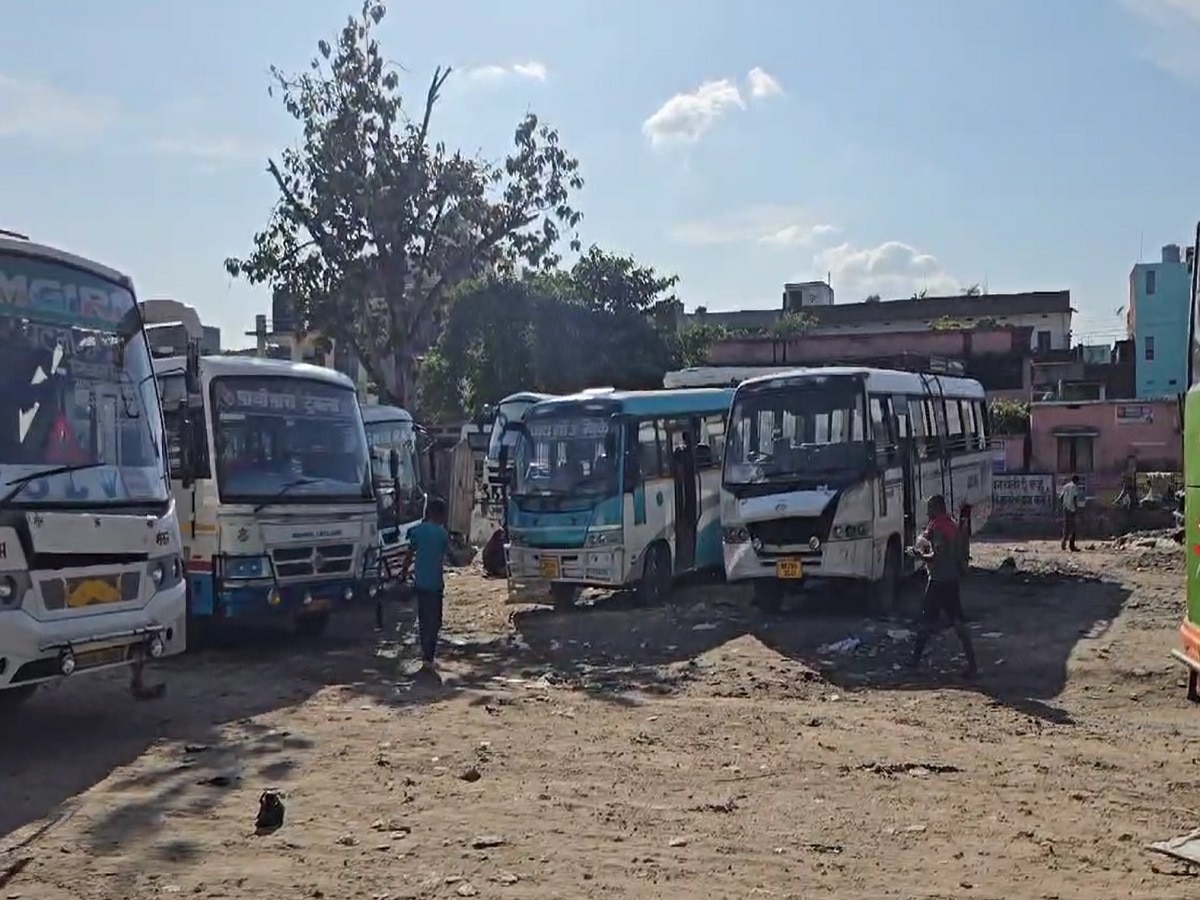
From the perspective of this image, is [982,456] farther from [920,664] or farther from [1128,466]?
[1128,466]

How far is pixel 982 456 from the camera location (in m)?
21.5

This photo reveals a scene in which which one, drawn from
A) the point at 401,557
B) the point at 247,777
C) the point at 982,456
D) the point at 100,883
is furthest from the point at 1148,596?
the point at 100,883

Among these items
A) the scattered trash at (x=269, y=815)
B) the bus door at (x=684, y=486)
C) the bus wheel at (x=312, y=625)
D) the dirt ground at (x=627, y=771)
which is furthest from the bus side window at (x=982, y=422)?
the scattered trash at (x=269, y=815)

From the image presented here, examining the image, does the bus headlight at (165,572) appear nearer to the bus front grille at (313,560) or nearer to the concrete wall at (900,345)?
the bus front grille at (313,560)

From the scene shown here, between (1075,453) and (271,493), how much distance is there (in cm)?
2847

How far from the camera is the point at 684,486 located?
1806cm

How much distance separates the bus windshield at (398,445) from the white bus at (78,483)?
366 inches

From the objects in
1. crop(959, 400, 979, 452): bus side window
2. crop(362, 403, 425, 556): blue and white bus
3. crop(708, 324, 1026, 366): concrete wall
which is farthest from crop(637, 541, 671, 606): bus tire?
crop(708, 324, 1026, 366): concrete wall

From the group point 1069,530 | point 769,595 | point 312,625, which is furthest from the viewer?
point 1069,530

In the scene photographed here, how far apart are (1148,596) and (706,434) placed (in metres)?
6.25

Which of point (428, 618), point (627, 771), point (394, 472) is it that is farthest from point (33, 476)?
point (394, 472)

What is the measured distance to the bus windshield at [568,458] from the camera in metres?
16.4

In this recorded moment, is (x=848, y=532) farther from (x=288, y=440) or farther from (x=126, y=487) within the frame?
(x=126, y=487)

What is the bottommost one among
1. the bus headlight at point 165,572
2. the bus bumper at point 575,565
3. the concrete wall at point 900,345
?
the bus bumper at point 575,565
